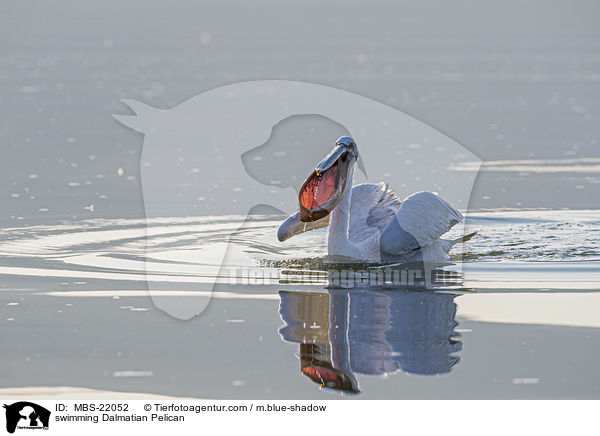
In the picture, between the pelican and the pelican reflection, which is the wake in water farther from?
the pelican reflection

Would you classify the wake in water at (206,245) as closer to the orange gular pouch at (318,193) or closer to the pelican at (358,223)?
the pelican at (358,223)

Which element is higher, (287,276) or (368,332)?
(287,276)

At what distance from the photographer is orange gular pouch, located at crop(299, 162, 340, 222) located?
844cm

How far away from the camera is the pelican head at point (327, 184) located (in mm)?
8438

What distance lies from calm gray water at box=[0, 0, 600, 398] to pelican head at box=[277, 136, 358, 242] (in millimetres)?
580

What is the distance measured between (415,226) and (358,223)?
0.90m

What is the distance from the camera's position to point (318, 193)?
847 centimetres

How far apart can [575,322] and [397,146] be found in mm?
9347

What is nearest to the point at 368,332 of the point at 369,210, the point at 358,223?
the point at 358,223

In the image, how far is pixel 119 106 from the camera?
2097 cm
